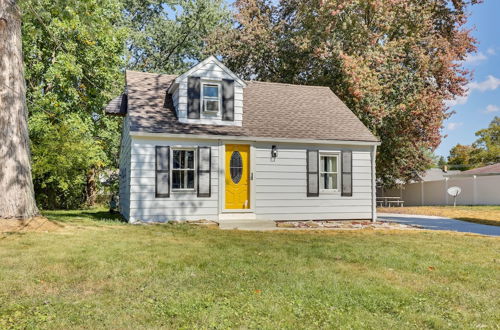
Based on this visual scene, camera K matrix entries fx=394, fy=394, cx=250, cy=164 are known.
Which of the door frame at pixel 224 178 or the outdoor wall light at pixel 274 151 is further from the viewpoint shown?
the outdoor wall light at pixel 274 151

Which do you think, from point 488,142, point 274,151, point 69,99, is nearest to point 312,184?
point 274,151

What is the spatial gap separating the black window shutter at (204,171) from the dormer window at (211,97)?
55.1 inches

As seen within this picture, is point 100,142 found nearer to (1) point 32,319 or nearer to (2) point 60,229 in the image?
(2) point 60,229

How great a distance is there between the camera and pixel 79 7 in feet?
32.4

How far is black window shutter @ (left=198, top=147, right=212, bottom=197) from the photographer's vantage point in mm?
11758

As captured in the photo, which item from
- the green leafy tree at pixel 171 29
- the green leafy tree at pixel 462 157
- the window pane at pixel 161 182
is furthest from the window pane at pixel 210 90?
the green leafy tree at pixel 462 157

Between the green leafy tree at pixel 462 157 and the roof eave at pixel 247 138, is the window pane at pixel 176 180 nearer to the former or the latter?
the roof eave at pixel 247 138

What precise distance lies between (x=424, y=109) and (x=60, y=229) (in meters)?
17.0

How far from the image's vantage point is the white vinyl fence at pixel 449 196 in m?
A: 24.4

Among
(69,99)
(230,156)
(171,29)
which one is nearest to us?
(230,156)

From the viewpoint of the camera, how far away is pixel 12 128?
30.2 feet

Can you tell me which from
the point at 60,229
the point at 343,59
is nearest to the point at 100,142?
the point at 60,229

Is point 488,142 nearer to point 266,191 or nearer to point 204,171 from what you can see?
point 266,191

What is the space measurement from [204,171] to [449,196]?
20.6 m
